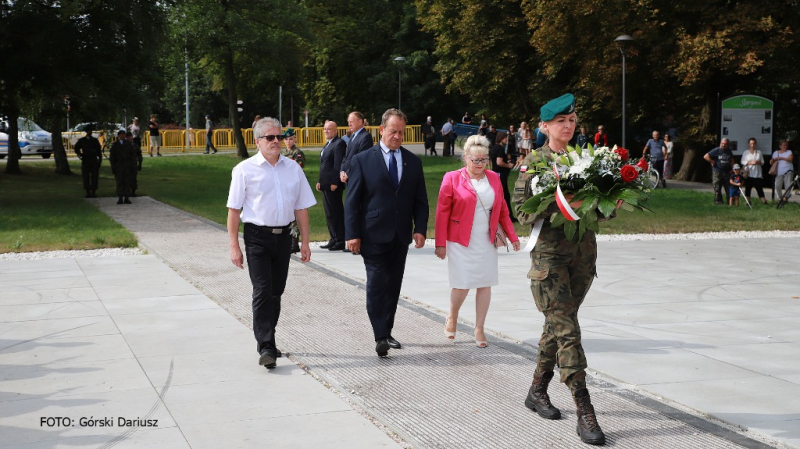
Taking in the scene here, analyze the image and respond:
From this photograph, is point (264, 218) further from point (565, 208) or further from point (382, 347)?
point (565, 208)

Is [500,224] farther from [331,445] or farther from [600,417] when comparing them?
[331,445]

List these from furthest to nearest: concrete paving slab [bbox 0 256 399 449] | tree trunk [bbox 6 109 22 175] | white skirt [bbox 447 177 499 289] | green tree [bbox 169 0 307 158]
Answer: green tree [bbox 169 0 307 158] → tree trunk [bbox 6 109 22 175] → white skirt [bbox 447 177 499 289] → concrete paving slab [bbox 0 256 399 449]

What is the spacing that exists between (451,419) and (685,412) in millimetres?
1445

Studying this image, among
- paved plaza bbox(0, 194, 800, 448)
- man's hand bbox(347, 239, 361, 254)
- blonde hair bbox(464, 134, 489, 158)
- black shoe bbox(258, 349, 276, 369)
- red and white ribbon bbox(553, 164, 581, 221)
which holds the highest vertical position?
blonde hair bbox(464, 134, 489, 158)

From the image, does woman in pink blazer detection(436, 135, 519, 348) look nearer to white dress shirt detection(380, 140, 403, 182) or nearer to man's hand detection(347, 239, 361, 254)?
white dress shirt detection(380, 140, 403, 182)

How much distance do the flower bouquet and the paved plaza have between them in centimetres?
125

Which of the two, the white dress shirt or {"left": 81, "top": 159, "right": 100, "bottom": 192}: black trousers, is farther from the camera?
{"left": 81, "top": 159, "right": 100, "bottom": 192}: black trousers

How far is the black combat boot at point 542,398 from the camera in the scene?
18.6 ft

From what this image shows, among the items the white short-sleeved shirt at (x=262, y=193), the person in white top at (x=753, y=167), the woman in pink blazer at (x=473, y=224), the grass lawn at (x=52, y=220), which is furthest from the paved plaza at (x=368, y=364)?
the person in white top at (x=753, y=167)

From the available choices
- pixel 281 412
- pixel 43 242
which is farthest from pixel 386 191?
pixel 43 242

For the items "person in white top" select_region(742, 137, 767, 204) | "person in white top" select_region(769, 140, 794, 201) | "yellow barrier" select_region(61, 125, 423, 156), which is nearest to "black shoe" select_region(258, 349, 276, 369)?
"person in white top" select_region(742, 137, 767, 204)

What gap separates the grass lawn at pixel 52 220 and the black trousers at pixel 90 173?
45 cm

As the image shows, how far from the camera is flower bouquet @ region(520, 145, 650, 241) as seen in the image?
5277 millimetres

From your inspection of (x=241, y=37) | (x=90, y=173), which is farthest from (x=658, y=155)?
(x=241, y=37)
